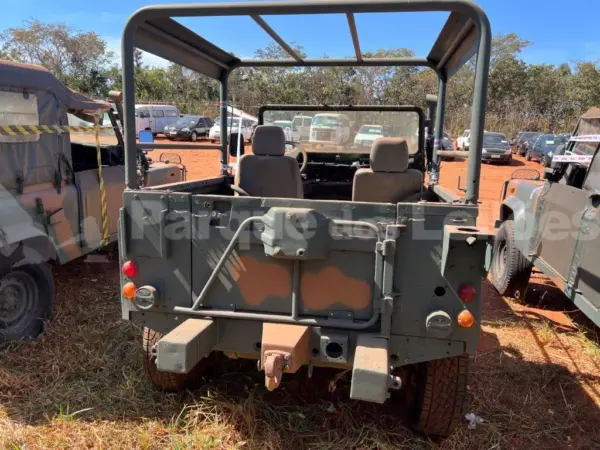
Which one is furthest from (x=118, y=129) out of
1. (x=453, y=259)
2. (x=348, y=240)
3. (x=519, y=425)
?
(x=519, y=425)

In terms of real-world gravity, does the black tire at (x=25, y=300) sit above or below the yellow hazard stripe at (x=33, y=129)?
below

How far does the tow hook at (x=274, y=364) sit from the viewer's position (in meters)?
2.54

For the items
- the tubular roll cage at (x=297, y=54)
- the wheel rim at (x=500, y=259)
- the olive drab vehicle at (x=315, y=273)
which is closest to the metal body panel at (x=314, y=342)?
the olive drab vehicle at (x=315, y=273)

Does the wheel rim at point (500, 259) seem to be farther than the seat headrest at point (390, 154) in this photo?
Yes

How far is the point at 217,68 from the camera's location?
4566 millimetres

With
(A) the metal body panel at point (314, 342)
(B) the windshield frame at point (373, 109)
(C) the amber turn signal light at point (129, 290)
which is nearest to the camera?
→ (A) the metal body panel at point (314, 342)

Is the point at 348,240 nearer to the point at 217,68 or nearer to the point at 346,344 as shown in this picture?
the point at 346,344

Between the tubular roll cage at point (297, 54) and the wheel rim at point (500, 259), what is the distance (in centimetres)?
265

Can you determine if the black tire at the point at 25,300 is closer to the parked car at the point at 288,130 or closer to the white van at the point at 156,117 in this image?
the parked car at the point at 288,130

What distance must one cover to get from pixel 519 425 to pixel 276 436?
5.36 ft

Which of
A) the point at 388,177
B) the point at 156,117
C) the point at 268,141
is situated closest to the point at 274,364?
the point at 388,177

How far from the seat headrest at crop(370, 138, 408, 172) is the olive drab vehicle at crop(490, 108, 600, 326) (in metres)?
1.72

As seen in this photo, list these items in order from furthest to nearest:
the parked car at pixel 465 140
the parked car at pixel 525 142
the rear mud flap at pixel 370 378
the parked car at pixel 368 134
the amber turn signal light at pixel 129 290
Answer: the parked car at pixel 525 142 < the parked car at pixel 368 134 < the amber turn signal light at pixel 129 290 < the parked car at pixel 465 140 < the rear mud flap at pixel 370 378

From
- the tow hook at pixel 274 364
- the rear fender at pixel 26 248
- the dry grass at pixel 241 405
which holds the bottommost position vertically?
the dry grass at pixel 241 405
